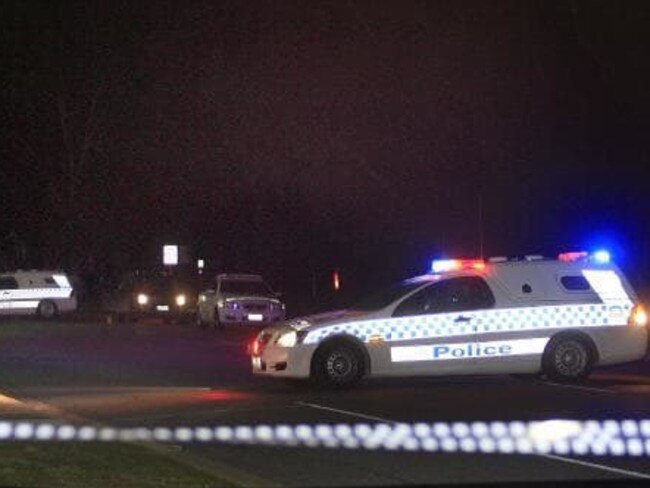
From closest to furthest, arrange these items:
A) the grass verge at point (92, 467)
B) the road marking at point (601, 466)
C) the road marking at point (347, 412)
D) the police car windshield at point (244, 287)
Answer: the grass verge at point (92, 467), the road marking at point (601, 466), the road marking at point (347, 412), the police car windshield at point (244, 287)

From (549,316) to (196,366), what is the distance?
6220mm

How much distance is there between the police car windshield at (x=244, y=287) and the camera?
30.0m

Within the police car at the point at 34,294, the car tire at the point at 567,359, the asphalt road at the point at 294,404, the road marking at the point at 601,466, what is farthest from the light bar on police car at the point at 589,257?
the police car at the point at 34,294

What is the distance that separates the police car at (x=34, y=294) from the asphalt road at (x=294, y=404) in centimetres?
1654

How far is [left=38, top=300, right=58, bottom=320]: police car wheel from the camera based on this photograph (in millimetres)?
38084

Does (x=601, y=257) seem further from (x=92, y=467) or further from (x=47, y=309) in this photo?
(x=47, y=309)

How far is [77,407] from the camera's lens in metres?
12.6

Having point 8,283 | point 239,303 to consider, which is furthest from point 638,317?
point 8,283

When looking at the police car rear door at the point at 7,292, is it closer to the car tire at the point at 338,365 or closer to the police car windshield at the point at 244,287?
the police car windshield at the point at 244,287

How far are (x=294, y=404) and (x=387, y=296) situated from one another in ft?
8.34

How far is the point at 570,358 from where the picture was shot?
1473 cm

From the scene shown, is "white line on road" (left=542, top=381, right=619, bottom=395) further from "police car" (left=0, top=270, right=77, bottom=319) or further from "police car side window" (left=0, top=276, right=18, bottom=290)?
"police car side window" (left=0, top=276, right=18, bottom=290)

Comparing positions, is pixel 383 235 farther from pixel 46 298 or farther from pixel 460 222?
Answer: pixel 46 298

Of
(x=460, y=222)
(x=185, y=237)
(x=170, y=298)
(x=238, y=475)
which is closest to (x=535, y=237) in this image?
(x=460, y=222)
